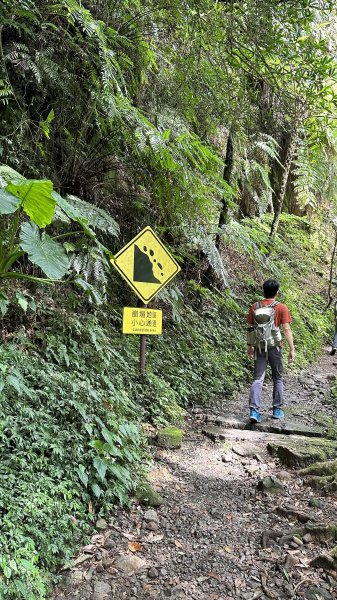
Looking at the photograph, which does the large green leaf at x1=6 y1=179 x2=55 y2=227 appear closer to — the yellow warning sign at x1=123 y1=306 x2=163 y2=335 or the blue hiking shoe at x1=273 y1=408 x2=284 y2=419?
the yellow warning sign at x1=123 y1=306 x2=163 y2=335

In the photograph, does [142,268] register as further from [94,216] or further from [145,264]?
[94,216]

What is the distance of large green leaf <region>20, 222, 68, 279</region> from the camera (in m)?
3.17

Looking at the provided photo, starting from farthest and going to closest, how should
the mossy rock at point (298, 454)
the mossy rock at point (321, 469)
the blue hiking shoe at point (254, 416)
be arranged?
the blue hiking shoe at point (254, 416)
the mossy rock at point (298, 454)
the mossy rock at point (321, 469)

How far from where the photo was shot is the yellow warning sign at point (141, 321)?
463 cm

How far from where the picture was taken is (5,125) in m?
4.69

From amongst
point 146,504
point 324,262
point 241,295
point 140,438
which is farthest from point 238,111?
point 324,262

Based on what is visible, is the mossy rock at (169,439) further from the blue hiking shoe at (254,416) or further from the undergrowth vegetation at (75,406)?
the blue hiking shoe at (254,416)

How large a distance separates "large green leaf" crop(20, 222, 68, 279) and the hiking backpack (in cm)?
265

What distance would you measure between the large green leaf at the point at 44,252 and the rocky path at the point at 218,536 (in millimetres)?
1721

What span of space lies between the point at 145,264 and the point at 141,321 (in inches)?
24.2

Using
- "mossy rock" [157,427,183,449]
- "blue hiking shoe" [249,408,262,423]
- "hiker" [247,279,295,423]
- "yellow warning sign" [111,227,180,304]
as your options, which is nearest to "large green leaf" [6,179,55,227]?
"yellow warning sign" [111,227,180,304]

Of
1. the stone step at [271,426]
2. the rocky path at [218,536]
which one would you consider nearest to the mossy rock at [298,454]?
the rocky path at [218,536]

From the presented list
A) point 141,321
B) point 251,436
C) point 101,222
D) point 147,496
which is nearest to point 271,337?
point 251,436

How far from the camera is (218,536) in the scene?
9.38 ft
